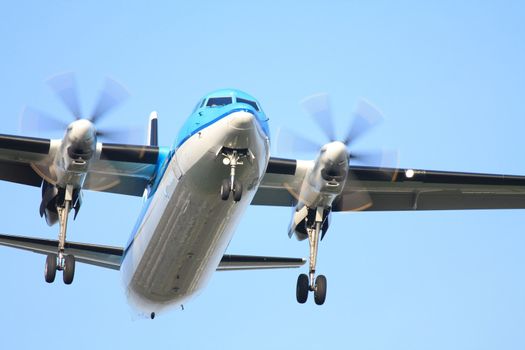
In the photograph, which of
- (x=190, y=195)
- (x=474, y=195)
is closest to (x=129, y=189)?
(x=190, y=195)

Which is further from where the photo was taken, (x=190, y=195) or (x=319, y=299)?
(x=319, y=299)

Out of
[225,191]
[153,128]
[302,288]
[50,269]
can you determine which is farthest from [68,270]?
[153,128]

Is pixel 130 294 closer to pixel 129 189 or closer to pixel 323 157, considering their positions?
pixel 129 189

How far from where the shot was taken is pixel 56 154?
21406mm

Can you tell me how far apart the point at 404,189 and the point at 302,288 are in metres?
3.99

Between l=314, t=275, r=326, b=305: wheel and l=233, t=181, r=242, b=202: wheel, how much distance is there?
4.36 meters

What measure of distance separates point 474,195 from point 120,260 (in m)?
8.97

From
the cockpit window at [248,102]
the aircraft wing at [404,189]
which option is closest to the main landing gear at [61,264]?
→ the aircraft wing at [404,189]

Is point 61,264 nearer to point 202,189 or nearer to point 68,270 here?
point 68,270

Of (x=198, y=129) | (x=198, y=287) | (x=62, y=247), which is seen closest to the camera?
(x=198, y=129)

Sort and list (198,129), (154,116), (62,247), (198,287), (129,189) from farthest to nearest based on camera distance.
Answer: (154,116) → (129,189) → (198,287) → (62,247) → (198,129)

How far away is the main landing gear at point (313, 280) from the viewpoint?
22.1 meters

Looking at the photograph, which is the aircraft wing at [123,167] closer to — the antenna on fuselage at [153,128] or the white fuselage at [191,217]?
the white fuselage at [191,217]

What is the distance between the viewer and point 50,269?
21.2 m
